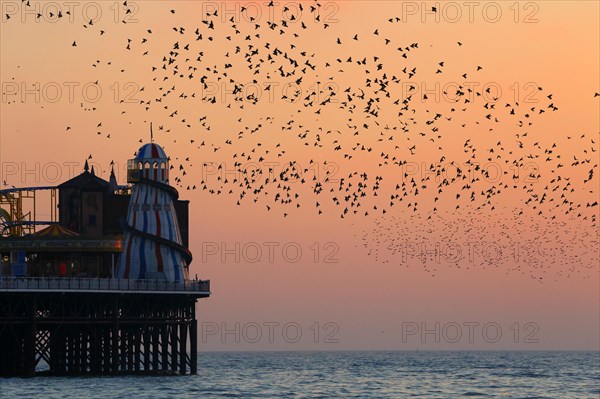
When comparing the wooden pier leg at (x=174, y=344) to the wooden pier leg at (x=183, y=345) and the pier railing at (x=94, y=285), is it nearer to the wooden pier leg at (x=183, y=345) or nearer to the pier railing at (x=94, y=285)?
the wooden pier leg at (x=183, y=345)

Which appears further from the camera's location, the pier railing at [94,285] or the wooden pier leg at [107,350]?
the wooden pier leg at [107,350]

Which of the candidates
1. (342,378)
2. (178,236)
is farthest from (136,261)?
(342,378)

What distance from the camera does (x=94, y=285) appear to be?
345 ft

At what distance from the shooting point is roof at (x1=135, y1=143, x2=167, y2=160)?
379ft

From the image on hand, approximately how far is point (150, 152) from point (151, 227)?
5.61 metres

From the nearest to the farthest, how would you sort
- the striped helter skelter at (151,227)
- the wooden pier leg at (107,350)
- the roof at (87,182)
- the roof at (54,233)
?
the wooden pier leg at (107,350)
the striped helter skelter at (151,227)
the roof at (54,233)
the roof at (87,182)

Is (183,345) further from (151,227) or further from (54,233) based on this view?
(54,233)

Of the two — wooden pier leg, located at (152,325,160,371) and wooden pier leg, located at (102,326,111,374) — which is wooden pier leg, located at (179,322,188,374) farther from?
wooden pier leg, located at (102,326,111,374)

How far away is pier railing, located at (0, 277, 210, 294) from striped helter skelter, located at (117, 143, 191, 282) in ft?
7.66

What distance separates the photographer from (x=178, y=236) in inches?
4567

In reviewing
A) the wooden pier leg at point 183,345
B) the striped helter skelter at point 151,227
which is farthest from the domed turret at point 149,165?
the wooden pier leg at point 183,345

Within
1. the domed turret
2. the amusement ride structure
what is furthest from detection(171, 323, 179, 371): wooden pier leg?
the domed turret

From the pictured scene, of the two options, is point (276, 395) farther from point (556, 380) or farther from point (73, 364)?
point (556, 380)

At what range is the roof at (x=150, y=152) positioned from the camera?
11550 cm
